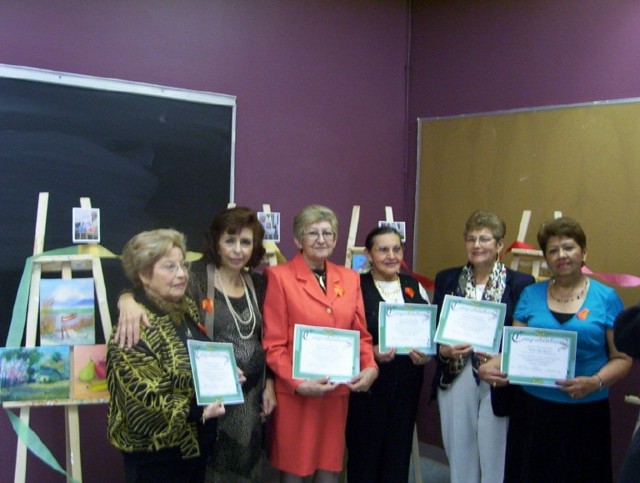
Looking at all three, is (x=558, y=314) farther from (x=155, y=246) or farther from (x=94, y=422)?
(x=94, y=422)

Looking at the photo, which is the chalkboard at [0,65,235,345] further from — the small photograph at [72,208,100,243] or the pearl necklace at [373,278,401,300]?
the pearl necklace at [373,278,401,300]

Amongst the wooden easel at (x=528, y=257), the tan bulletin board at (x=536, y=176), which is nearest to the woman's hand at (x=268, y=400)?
the wooden easel at (x=528, y=257)

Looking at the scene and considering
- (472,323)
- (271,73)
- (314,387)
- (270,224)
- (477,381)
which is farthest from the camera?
(271,73)

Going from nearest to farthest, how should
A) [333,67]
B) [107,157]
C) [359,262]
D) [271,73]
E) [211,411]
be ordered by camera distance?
[211,411]
[107,157]
[359,262]
[271,73]
[333,67]

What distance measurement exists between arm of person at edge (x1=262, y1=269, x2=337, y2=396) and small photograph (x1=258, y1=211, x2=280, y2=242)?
594 millimetres

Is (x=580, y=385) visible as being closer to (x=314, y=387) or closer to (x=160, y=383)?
(x=314, y=387)

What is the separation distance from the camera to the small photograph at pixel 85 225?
2678 mm

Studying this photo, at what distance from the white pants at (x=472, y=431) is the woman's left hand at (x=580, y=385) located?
0.40m

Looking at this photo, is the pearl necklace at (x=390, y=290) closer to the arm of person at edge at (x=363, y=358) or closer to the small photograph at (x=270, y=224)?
the arm of person at edge at (x=363, y=358)

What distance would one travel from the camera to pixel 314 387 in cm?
253

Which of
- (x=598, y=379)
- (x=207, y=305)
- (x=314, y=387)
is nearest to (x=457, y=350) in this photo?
(x=598, y=379)

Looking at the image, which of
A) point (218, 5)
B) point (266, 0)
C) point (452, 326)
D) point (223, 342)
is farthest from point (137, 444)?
point (266, 0)

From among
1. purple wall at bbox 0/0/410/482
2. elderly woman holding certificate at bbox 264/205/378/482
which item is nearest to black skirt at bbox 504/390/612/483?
elderly woman holding certificate at bbox 264/205/378/482

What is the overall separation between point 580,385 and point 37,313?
2.16 metres
